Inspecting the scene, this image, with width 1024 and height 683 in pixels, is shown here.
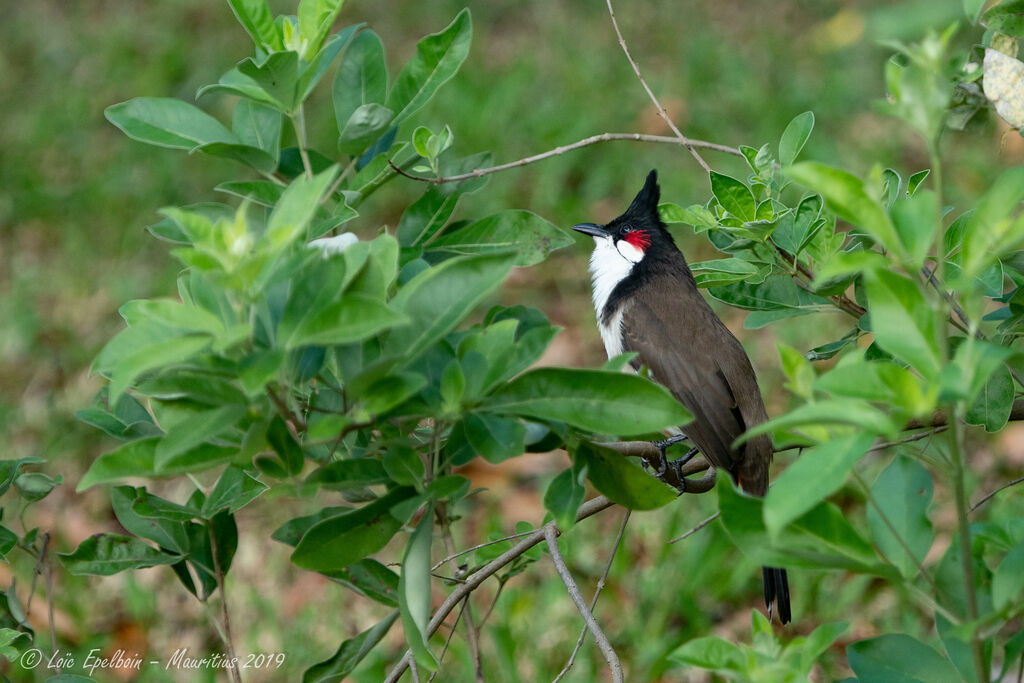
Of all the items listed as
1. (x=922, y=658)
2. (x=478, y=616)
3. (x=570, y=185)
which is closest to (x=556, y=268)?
(x=570, y=185)

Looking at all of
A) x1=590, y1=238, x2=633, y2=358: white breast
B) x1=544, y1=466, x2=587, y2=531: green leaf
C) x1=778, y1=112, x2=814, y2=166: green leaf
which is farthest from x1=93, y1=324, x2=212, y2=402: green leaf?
x1=590, y1=238, x2=633, y2=358: white breast

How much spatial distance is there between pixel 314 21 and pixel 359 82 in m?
0.25

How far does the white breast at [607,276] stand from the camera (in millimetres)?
3041

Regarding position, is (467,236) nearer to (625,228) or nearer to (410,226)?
(410,226)

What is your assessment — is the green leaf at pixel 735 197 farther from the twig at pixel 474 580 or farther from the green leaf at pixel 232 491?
the green leaf at pixel 232 491

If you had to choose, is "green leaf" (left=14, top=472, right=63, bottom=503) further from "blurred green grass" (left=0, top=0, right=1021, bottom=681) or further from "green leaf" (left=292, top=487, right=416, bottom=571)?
"blurred green grass" (left=0, top=0, right=1021, bottom=681)

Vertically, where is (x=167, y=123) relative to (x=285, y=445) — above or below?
above

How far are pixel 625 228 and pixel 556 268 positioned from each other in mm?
1942

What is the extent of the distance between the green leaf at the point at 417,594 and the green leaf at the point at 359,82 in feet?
2.68

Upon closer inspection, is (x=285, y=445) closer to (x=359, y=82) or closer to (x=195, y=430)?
(x=195, y=430)

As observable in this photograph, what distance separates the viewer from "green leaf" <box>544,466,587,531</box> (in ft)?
4.58

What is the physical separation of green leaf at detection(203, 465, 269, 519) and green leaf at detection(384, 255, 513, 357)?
485mm

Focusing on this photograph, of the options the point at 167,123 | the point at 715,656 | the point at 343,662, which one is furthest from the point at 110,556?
the point at 715,656

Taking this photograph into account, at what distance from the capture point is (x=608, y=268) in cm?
334
